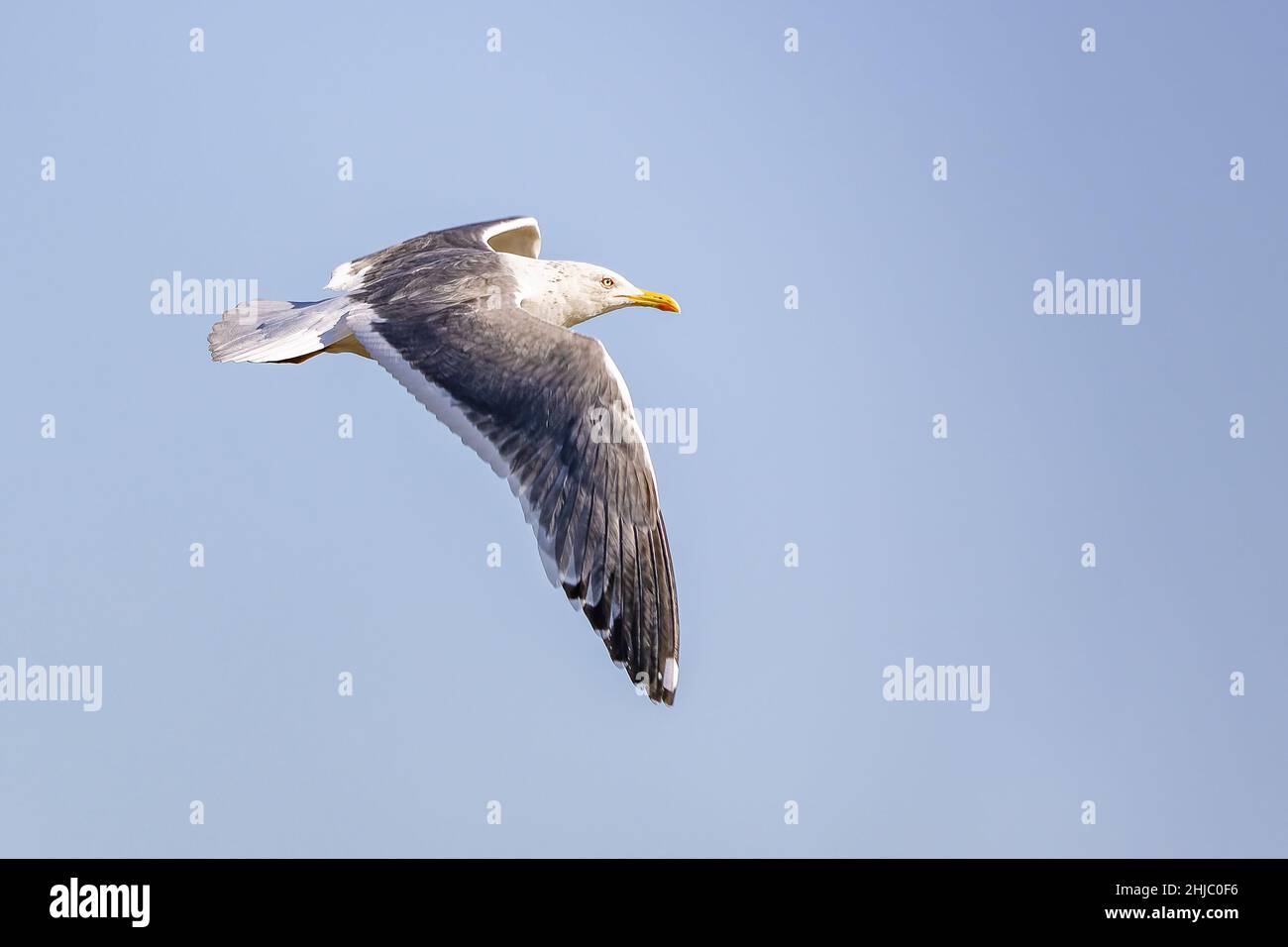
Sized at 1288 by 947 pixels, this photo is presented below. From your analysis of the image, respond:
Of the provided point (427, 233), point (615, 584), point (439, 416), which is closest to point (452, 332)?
point (439, 416)

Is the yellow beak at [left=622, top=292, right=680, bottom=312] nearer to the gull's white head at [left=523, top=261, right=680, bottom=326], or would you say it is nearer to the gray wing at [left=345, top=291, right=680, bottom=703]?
the gull's white head at [left=523, top=261, right=680, bottom=326]

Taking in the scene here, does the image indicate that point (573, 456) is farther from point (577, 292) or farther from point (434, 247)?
point (434, 247)

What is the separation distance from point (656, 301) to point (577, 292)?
1.79 feet

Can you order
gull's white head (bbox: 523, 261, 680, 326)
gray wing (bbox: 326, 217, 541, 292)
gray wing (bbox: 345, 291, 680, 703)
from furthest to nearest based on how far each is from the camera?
gray wing (bbox: 326, 217, 541, 292)
gull's white head (bbox: 523, 261, 680, 326)
gray wing (bbox: 345, 291, 680, 703)

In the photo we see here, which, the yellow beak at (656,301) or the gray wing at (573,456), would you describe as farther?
the yellow beak at (656,301)

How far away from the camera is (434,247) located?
29.3ft

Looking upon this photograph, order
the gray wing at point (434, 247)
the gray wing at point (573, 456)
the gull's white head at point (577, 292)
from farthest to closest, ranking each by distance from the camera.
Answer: the gray wing at point (434, 247), the gull's white head at point (577, 292), the gray wing at point (573, 456)

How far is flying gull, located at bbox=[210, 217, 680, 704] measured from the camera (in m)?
6.29

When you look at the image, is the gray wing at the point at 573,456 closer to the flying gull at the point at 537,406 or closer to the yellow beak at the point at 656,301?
the flying gull at the point at 537,406

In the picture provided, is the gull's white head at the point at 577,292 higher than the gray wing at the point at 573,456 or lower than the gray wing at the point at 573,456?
higher

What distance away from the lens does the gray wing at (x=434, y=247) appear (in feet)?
28.0

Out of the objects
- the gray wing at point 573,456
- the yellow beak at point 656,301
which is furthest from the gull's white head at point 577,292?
the gray wing at point 573,456

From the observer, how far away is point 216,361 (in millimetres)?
7621

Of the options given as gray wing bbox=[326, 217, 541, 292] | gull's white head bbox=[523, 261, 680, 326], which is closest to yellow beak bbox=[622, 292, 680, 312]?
gull's white head bbox=[523, 261, 680, 326]
